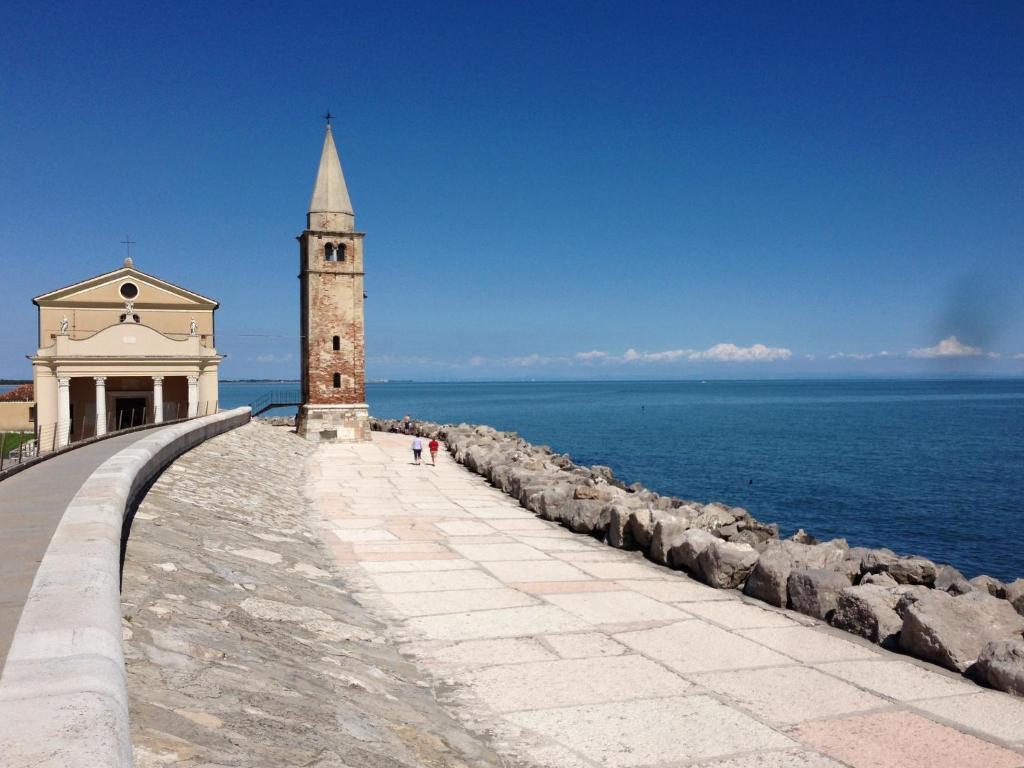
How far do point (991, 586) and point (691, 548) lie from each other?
3.54 meters

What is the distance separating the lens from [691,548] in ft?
33.2

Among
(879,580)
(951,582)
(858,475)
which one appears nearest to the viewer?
(879,580)

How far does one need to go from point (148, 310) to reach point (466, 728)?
32216 millimetres

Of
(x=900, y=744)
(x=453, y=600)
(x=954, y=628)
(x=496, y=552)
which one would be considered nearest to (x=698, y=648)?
(x=954, y=628)

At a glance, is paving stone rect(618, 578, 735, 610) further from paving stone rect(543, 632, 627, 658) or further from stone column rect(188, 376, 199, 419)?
stone column rect(188, 376, 199, 419)

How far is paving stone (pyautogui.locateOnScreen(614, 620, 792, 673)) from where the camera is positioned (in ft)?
22.1

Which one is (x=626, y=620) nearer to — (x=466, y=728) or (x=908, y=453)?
(x=466, y=728)

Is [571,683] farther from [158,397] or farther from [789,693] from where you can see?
[158,397]

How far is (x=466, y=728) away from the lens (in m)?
5.38

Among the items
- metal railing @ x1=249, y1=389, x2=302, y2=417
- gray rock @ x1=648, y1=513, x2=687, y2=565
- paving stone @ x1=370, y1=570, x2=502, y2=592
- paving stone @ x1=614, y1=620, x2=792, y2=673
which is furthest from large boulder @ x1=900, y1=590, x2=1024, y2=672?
metal railing @ x1=249, y1=389, x2=302, y2=417

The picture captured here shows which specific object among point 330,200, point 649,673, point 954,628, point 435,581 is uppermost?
point 330,200

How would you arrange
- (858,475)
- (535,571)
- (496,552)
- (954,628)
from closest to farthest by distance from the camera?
(954,628) → (535,571) → (496,552) → (858,475)

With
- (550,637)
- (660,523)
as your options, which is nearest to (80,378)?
(660,523)

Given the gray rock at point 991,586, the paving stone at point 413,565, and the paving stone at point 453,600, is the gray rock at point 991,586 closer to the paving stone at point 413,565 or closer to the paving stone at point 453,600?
the paving stone at point 453,600
